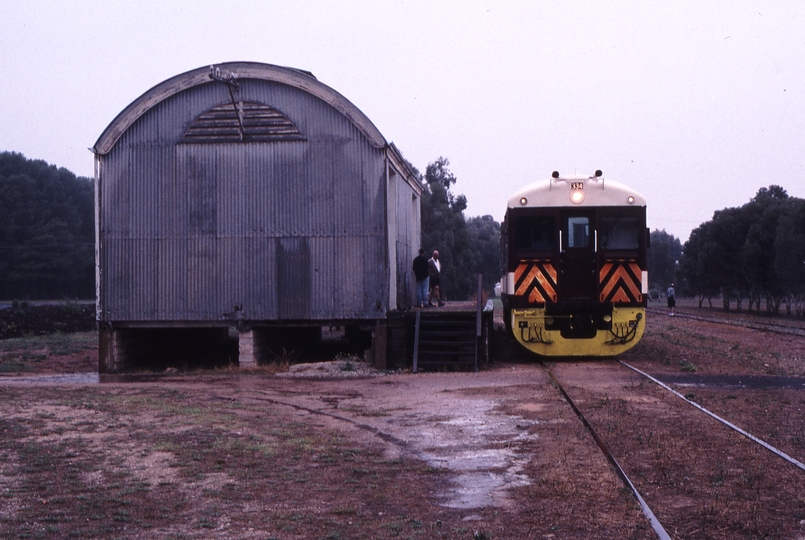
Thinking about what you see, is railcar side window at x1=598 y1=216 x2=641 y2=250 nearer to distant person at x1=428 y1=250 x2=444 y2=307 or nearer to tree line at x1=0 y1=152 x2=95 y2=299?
distant person at x1=428 y1=250 x2=444 y2=307

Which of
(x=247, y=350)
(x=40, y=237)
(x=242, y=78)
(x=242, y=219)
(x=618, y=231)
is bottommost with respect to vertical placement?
(x=247, y=350)

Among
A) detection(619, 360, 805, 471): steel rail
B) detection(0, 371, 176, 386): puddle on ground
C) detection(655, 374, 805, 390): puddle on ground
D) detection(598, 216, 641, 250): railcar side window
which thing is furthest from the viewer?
detection(598, 216, 641, 250): railcar side window

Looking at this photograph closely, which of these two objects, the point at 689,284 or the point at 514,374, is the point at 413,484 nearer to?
the point at 514,374

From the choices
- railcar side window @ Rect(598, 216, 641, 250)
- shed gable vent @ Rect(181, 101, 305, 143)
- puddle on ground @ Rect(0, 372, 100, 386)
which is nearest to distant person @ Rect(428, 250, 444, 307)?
shed gable vent @ Rect(181, 101, 305, 143)

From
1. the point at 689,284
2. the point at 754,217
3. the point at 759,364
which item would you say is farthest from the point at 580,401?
the point at 689,284

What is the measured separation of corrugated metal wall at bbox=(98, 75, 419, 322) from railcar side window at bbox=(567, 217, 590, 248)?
4.03m

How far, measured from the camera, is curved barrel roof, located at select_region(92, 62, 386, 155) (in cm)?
1859

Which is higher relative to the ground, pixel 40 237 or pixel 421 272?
pixel 40 237

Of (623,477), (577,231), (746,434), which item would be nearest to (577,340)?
(577,231)

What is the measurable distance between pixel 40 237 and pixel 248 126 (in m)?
60.2

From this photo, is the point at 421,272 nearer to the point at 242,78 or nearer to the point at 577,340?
the point at 577,340

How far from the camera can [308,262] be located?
18.7 meters

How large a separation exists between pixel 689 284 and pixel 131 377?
6318 cm

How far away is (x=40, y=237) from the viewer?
237 ft
